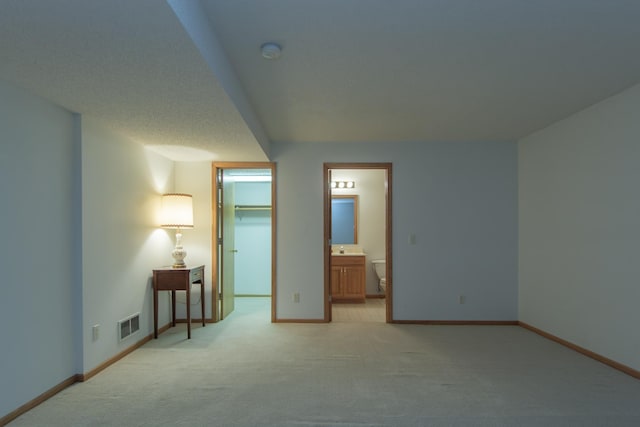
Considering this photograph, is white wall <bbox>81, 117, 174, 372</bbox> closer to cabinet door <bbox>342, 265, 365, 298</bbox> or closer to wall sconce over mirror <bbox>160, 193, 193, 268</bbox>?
wall sconce over mirror <bbox>160, 193, 193, 268</bbox>

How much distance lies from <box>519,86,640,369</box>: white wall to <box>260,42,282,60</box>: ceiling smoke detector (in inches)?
111

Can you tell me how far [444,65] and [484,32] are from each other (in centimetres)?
41

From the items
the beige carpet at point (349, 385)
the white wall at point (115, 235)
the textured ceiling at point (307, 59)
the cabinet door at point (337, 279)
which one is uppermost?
the textured ceiling at point (307, 59)

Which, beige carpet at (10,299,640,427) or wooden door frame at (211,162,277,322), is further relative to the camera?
wooden door frame at (211,162,277,322)

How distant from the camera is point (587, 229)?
3285 millimetres

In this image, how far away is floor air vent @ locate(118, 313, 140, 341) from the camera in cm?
319

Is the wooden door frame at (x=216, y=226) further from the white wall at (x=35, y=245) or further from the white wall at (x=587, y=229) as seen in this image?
the white wall at (x=587, y=229)

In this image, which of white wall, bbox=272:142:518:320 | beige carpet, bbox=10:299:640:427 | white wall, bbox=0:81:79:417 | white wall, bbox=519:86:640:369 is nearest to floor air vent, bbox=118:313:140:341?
beige carpet, bbox=10:299:640:427

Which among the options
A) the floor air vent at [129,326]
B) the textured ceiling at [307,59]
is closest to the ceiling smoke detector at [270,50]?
the textured ceiling at [307,59]

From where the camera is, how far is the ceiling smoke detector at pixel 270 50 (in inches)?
82.7

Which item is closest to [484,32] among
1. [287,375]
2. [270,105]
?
[270,105]

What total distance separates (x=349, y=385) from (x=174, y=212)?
2.54 meters

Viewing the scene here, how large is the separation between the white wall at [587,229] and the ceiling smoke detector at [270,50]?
9.27 ft

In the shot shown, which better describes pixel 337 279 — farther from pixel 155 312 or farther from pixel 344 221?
pixel 155 312
